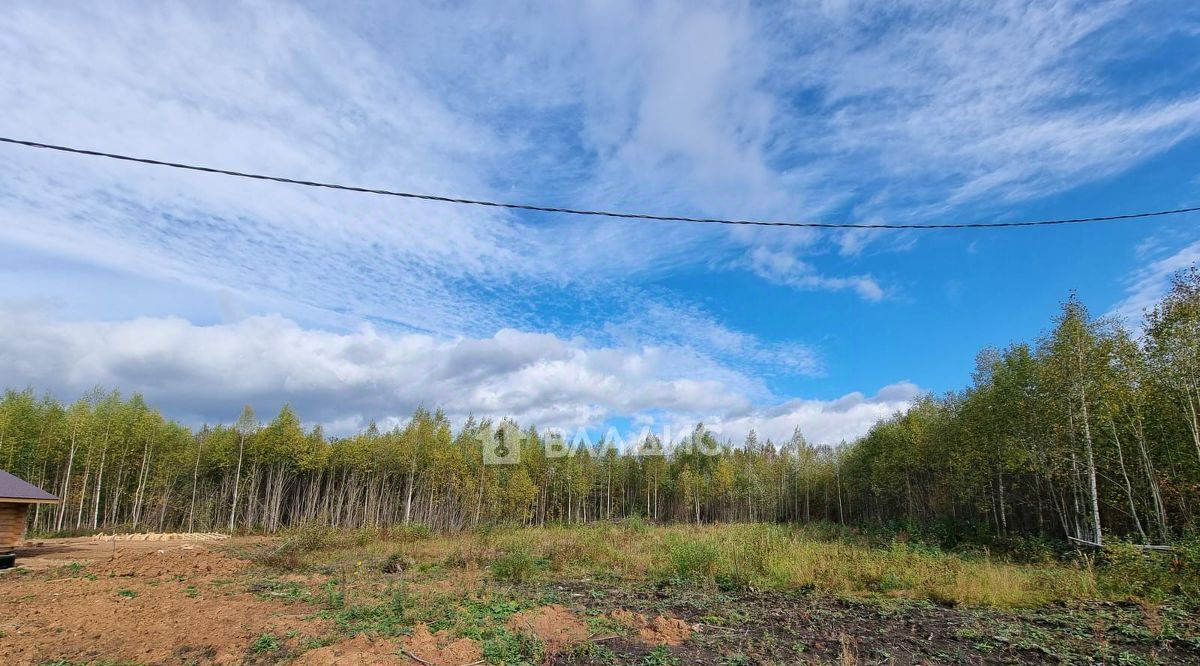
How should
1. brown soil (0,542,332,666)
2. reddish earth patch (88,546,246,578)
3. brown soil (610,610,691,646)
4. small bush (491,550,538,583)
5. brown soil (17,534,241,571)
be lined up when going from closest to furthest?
brown soil (0,542,332,666)
brown soil (610,610,691,646)
small bush (491,550,538,583)
reddish earth patch (88,546,246,578)
brown soil (17,534,241,571)

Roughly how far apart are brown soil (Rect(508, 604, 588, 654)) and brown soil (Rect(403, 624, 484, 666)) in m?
0.76

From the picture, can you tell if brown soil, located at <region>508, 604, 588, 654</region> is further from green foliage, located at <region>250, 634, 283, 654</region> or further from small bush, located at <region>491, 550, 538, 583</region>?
small bush, located at <region>491, 550, 538, 583</region>

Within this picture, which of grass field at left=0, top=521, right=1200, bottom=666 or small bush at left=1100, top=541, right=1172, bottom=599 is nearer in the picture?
grass field at left=0, top=521, right=1200, bottom=666

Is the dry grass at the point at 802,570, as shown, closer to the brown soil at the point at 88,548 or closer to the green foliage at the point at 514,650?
the green foliage at the point at 514,650

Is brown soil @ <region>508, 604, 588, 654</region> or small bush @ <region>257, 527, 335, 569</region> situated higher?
brown soil @ <region>508, 604, 588, 654</region>

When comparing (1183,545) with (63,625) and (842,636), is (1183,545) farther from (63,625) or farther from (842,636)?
(63,625)

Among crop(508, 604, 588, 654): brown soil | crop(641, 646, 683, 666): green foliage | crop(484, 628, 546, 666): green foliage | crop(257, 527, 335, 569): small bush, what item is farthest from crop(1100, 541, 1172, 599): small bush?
crop(257, 527, 335, 569): small bush

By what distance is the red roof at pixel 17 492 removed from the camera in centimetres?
1427

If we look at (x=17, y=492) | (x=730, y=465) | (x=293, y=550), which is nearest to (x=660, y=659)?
Result: (x=293, y=550)

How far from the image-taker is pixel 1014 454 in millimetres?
18906

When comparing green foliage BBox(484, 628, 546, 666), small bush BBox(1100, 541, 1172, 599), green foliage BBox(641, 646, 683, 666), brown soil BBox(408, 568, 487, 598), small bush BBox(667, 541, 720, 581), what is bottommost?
brown soil BBox(408, 568, 487, 598)

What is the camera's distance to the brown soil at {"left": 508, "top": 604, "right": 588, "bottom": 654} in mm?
6473

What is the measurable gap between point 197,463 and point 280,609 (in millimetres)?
33108

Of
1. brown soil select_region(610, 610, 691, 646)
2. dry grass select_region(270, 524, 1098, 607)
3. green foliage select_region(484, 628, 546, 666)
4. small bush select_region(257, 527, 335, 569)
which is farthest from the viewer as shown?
small bush select_region(257, 527, 335, 569)
